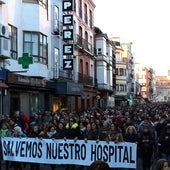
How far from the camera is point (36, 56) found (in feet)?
98.9

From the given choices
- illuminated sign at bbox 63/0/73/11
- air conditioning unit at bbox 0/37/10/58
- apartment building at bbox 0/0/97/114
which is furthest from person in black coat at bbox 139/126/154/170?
illuminated sign at bbox 63/0/73/11

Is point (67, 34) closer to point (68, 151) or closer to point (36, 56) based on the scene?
point (36, 56)

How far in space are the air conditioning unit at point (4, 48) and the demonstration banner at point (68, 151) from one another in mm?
11516

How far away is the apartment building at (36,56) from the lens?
25703mm

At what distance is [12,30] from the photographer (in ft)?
91.4

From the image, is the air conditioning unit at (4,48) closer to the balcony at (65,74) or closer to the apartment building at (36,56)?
the apartment building at (36,56)

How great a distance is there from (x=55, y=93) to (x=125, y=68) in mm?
65611

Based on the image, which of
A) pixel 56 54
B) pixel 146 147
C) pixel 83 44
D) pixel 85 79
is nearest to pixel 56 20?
pixel 56 54

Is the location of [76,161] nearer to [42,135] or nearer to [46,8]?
[42,135]

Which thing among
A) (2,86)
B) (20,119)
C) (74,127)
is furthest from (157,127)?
(2,86)

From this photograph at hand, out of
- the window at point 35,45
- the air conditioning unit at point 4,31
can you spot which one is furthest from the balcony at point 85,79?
Answer: the air conditioning unit at point 4,31

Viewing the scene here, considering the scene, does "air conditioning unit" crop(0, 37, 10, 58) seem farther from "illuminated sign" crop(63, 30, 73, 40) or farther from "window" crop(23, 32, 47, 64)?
"illuminated sign" crop(63, 30, 73, 40)

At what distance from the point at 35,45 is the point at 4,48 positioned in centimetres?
567

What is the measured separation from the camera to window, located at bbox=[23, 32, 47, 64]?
29.8 metres
